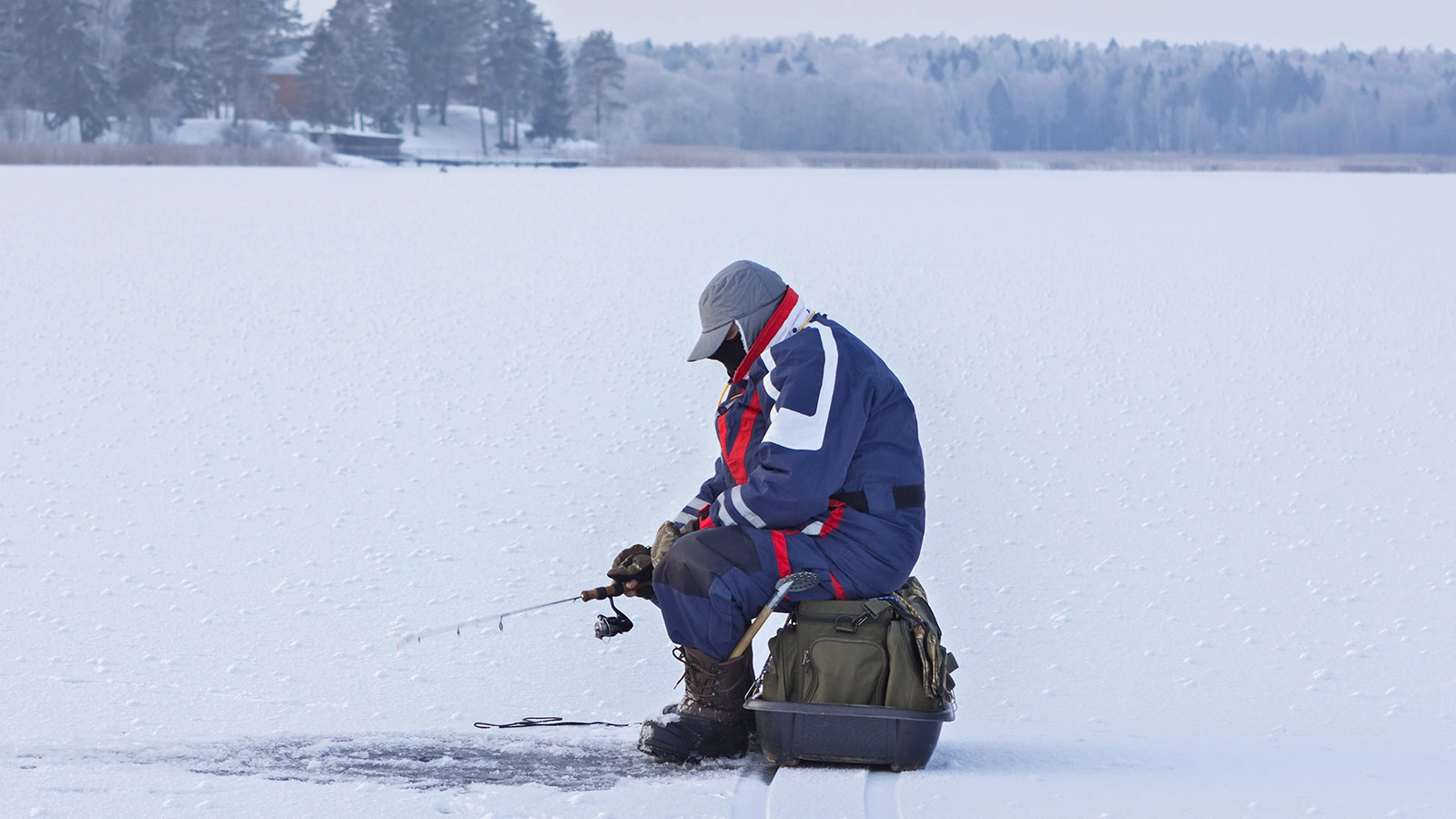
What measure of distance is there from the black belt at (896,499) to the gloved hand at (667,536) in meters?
0.32

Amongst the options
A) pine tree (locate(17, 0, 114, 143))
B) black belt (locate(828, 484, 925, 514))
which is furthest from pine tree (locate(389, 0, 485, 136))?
black belt (locate(828, 484, 925, 514))

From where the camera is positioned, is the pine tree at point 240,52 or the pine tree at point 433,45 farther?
the pine tree at point 433,45

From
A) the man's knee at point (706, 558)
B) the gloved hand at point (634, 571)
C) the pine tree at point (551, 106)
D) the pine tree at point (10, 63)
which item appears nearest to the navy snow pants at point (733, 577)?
the man's knee at point (706, 558)

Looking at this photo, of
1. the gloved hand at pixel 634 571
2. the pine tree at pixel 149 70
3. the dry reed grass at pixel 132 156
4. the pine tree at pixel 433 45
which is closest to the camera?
the gloved hand at pixel 634 571

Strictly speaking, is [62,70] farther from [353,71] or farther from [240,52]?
[353,71]

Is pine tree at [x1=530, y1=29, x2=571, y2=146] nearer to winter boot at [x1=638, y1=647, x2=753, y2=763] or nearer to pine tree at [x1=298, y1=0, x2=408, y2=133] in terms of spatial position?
pine tree at [x1=298, y1=0, x2=408, y2=133]

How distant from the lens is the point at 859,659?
8.86 feet

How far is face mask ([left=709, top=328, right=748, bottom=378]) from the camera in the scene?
112 inches

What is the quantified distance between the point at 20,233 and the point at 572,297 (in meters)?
7.52

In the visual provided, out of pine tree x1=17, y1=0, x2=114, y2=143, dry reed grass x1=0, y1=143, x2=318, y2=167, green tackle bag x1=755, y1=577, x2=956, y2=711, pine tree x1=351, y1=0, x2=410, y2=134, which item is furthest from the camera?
pine tree x1=351, y1=0, x2=410, y2=134

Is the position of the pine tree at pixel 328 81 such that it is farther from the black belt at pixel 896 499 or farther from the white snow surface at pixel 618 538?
the black belt at pixel 896 499

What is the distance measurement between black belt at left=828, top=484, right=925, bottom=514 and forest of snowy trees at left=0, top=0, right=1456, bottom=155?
6712cm

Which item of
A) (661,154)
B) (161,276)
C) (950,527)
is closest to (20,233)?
(161,276)

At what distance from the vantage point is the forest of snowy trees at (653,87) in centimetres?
6562
